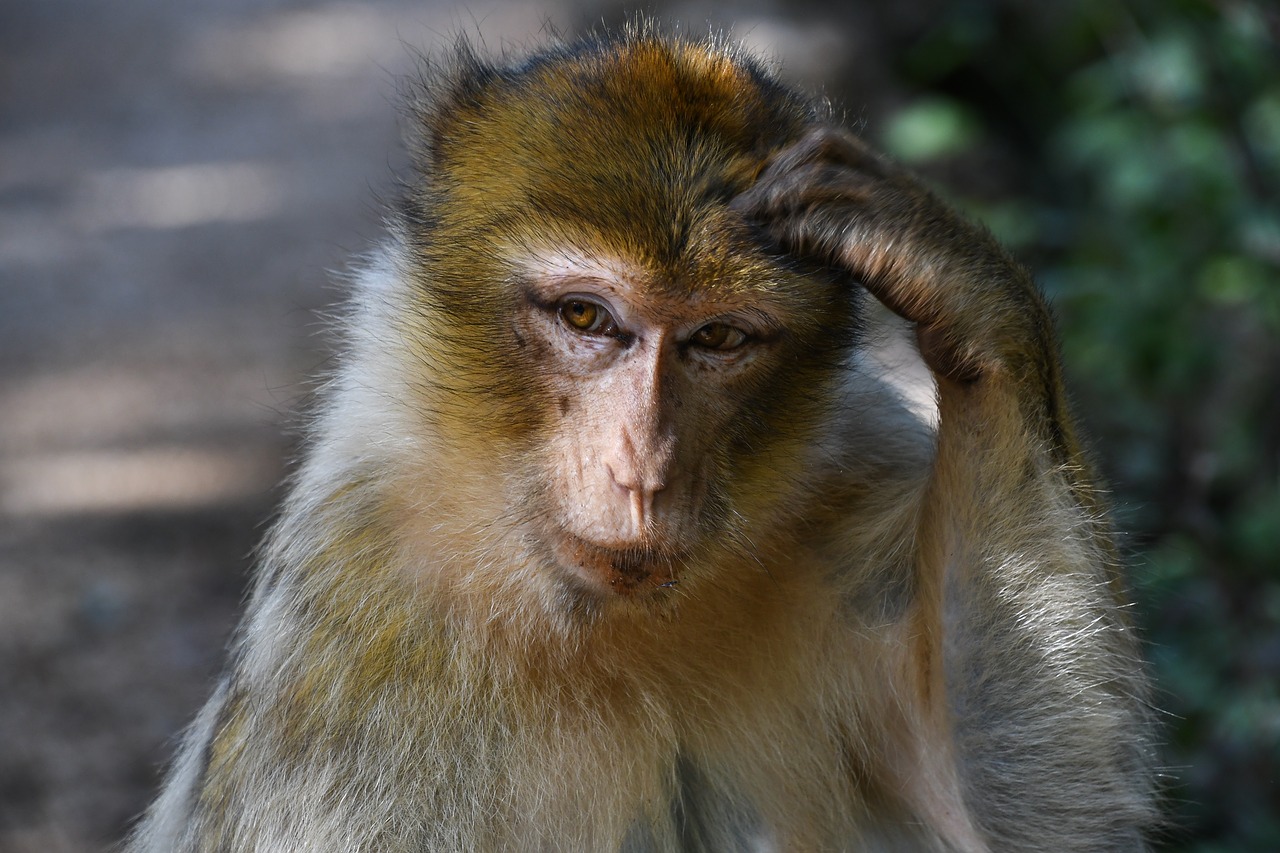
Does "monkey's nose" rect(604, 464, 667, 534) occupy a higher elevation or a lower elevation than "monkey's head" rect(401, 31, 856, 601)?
lower

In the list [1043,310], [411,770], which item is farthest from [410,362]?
[1043,310]

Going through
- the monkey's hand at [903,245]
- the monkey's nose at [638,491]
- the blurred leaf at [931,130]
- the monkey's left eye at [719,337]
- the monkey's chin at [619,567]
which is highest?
the blurred leaf at [931,130]

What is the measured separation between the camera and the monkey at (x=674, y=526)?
270 centimetres

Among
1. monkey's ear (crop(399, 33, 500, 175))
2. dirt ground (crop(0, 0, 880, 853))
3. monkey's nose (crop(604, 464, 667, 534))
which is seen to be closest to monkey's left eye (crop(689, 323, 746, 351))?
monkey's nose (crop(604, 464, 667, 534))

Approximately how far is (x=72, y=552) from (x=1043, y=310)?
491 centimetres

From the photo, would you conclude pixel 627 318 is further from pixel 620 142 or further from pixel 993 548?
pixel 993 548

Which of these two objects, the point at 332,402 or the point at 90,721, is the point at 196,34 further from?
the point at 332,402

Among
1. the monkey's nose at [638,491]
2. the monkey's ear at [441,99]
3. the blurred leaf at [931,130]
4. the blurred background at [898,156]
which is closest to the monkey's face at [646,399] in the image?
the monkey's nose at [638,491]

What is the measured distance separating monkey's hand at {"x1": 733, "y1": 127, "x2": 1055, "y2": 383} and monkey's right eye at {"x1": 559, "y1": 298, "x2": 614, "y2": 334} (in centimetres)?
35

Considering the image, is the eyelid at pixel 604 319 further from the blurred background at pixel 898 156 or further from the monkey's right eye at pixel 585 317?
the blurred background at pixel 898 156

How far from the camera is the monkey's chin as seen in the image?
2.67 meters

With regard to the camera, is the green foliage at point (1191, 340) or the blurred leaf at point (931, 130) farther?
the blurred leaf at point (931, 130)

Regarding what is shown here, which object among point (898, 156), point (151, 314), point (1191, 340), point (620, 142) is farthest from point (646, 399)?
point (151, 314)

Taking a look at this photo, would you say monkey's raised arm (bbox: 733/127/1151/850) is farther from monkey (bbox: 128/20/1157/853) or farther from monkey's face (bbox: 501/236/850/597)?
monkey's face (bbox: 501/236/850/597)
